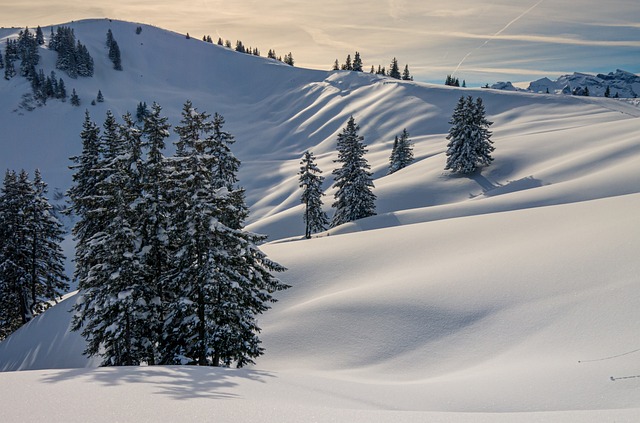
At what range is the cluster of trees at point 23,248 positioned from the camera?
26969mm

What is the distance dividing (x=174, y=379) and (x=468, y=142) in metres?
51.2

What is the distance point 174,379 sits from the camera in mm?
8898

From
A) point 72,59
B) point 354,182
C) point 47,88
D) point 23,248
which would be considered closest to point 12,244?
point 23,248

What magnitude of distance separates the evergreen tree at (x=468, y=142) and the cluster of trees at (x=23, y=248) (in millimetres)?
47457

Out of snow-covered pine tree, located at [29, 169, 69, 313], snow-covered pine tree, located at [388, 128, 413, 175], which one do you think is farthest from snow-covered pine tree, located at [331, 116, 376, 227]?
snow-covered pine tree, located at [29, 169, 69, 313]

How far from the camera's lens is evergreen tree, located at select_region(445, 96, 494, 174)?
5188 centimetres

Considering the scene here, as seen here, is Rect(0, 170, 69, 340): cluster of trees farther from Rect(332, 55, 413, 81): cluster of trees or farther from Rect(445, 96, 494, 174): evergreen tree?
Rect(332, 55, 413, 81): cluster of trees

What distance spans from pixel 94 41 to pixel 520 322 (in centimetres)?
20854

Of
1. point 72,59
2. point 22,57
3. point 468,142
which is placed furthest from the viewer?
point 72,59

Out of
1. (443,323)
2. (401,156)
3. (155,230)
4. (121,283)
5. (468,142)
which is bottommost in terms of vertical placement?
(443,323)

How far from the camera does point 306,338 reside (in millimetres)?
16688

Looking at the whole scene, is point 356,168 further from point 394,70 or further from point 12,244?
point 394,70

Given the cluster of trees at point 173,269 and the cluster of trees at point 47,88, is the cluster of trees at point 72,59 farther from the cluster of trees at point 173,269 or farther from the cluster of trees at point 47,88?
the cluster of trees at point 173,269

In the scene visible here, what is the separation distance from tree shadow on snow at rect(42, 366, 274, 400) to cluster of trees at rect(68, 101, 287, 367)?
3.65 meters
